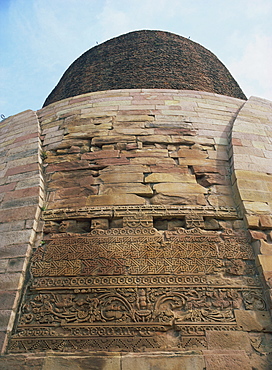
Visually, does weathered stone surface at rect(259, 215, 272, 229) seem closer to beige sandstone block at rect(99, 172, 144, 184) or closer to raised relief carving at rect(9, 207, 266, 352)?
raised relief carving at rect(9, 207, 266, 352)

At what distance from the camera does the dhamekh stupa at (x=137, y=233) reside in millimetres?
2414

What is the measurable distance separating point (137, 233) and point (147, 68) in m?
4.67

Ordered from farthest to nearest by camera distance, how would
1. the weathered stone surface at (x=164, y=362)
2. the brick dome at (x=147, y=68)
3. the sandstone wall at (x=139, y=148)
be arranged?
the brick dome at (x=147, y=68)
the sandstone wall at (x=139, y=148)
the weathered stone surface at (x=164, y=362)

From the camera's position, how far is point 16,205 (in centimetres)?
336

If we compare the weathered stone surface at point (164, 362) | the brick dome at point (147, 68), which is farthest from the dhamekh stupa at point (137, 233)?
the brick dome at point (147, 68)

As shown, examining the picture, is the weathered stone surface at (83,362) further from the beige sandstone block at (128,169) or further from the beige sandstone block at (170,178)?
the beige sandstone block at (128,169)

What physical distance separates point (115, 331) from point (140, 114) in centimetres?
292

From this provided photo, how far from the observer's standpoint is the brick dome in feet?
20.6

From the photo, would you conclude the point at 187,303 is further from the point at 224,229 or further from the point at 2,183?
the point at 2,183

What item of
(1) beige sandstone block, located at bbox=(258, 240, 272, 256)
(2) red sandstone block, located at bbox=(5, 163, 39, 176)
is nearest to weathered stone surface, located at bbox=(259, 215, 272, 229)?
(1) beige sandstone block, located at bbox=(258, 240, 272, 256)

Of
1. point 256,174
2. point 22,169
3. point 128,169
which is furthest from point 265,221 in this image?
point 22,169

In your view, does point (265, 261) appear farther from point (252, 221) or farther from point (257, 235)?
point (252, 221)

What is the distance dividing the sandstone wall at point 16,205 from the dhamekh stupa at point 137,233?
0.02 metres

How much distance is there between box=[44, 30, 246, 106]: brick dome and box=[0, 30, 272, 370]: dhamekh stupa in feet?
5.67
